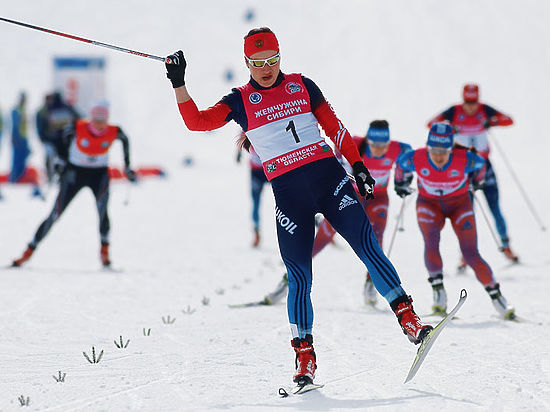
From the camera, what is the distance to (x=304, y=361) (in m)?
4.88

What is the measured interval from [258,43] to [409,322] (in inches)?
79.6

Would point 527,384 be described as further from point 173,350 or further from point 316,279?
point 316,279

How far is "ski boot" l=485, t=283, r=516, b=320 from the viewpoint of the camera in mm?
7234

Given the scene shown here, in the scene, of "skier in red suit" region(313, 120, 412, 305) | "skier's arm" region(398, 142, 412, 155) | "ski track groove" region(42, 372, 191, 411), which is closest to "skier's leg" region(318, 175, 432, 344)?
"ski track groove" region(42, 372, 191, 411)

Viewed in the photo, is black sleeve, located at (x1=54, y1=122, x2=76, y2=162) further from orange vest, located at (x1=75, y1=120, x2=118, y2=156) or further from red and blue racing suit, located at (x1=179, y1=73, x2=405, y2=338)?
red and blue racing suit, located at (x1=179, y1=73, x2=405, y2=338)

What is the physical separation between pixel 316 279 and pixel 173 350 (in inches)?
166

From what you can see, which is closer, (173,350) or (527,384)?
(527,384)

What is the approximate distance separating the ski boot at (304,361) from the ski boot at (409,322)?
1.96ft

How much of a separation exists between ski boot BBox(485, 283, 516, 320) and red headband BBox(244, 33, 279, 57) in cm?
352

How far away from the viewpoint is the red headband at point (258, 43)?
16.6 feet

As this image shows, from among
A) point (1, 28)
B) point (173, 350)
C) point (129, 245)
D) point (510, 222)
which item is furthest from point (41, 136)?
point (1, 28)

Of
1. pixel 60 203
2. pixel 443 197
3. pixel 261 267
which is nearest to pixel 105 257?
pixel 60 203

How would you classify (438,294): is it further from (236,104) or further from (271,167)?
(236,104)

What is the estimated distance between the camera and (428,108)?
99.0 feet
